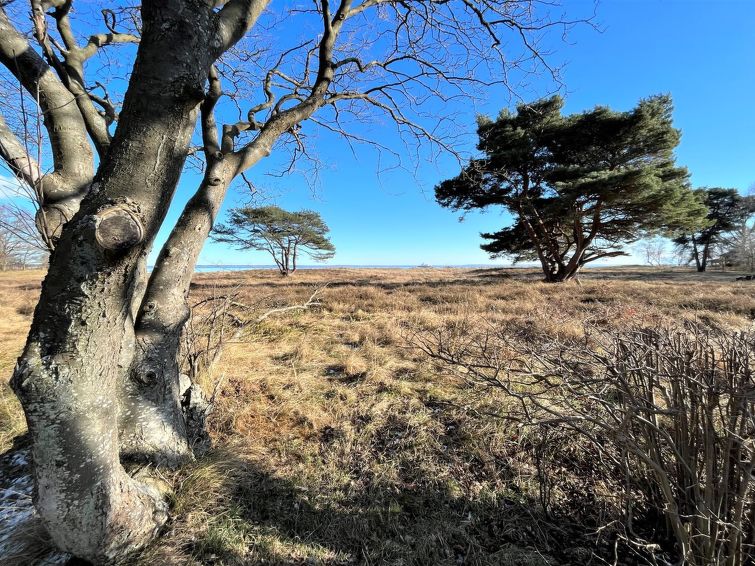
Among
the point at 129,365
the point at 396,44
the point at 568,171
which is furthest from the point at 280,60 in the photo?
the point at 568,171

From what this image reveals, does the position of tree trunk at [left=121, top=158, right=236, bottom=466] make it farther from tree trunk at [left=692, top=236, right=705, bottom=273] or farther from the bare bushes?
tree trunk at [left=692, top=236, right=705, bottom=273]

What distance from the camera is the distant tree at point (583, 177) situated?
1051 cm

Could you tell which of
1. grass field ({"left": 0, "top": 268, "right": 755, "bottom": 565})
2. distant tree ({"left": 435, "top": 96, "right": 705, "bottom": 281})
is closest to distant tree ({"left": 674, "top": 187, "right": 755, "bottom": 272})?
distant tree ({"left": 435, "top": 96, "right": 705, "bottom": 281})

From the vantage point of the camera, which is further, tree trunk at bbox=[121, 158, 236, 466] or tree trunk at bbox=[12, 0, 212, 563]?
tree trunk at bbox=[121, 158, 236, 466]

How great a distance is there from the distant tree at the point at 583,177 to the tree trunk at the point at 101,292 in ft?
32.7

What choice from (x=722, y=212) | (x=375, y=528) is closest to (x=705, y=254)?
(x=722, y=212)

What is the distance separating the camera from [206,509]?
5.20 ft

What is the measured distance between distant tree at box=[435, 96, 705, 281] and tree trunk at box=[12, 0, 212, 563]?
393 inches

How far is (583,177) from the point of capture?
35.5ft

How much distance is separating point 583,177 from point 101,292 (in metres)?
13.7

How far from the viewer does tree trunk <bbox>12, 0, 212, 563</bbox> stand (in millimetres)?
998

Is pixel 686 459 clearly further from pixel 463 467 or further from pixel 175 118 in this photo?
pixel 175 118

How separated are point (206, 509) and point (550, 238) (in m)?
16.2

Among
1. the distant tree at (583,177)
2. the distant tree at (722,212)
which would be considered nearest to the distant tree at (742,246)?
the distant tree at (722,212)
